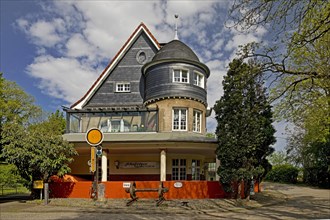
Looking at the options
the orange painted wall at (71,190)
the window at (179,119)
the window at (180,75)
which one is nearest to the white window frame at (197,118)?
the window at (179,119)

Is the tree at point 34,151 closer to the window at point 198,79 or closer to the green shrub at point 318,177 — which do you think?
the window at point 198,79

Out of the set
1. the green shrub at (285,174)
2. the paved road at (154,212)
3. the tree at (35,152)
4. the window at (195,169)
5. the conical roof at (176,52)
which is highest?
the conical roof at (176,52)

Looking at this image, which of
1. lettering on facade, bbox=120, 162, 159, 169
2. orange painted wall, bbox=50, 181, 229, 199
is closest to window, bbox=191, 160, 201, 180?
lettering on facade, bbox=120, 162, 159, 169

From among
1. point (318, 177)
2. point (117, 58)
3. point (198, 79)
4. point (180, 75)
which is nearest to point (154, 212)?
point (180, 75)

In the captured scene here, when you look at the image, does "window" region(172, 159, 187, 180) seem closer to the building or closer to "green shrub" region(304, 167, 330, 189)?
the building

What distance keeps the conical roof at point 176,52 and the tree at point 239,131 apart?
6516 mm

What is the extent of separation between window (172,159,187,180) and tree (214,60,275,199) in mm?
6003

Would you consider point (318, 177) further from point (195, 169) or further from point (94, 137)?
point (94, 137)

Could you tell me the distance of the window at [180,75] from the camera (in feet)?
75.1

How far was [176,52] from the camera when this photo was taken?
921 inches

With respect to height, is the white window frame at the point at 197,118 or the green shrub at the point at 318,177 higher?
the white window frame at the point at 197,118

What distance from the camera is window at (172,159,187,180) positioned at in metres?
22.6

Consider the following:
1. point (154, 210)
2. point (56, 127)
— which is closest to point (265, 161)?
point (154, 210)

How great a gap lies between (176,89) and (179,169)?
591 centimetres
